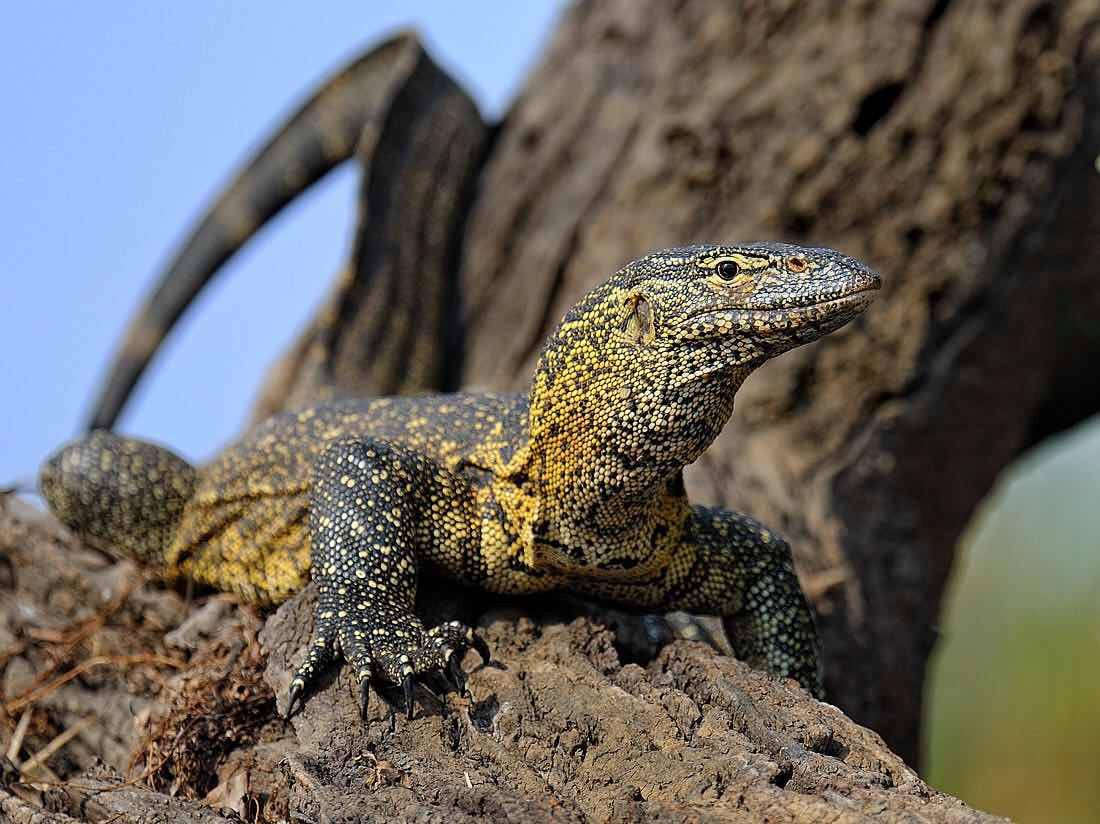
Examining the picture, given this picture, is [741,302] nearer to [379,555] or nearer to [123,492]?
[379,555]

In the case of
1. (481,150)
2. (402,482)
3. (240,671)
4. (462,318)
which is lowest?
(240,671)

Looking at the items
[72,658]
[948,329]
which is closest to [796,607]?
[72,658]

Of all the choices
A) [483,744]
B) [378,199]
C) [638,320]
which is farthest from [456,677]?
[378,199]

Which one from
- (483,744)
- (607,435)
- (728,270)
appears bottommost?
(483,744)

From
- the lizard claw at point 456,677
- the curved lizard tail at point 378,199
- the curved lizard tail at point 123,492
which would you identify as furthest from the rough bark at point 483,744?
the curved lizard tail at point 378,199

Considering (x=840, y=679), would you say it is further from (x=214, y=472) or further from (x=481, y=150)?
(x=481, y=150)

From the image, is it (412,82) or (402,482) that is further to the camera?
(412,82)
